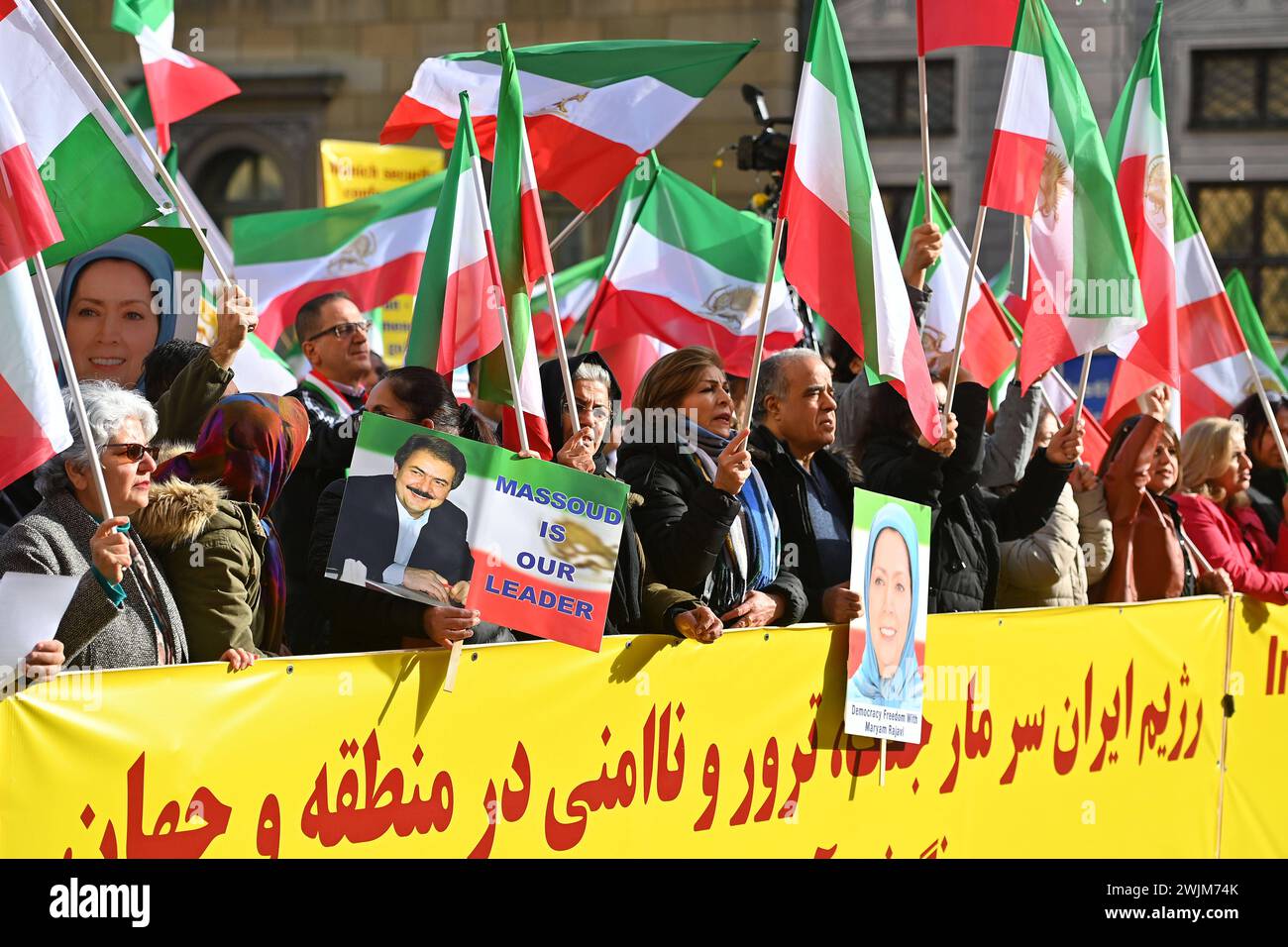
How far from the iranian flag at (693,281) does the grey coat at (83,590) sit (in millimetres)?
4420

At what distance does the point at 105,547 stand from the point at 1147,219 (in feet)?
13.8

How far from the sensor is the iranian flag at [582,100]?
271 inches

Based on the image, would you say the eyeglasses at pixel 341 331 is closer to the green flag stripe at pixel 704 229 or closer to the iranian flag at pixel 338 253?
the green flag stripe at pixel 704 229

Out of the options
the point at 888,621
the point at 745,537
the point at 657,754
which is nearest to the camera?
the point at 657,754

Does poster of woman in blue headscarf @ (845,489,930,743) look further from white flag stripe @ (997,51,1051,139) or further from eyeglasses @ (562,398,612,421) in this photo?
white flag stripe @ (997,51,1051,139)

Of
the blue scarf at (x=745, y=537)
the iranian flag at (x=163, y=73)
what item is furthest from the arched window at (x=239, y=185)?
the blue scarf at (x=745, y=537)

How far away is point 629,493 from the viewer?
16.4 ft

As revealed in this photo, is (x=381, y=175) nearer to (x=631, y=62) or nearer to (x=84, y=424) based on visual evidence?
(x=631, y=62)

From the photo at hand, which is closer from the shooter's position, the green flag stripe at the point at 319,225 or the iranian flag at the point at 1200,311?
the iranian flag at the point at 1200,311

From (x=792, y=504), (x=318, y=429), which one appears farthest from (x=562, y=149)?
(x=792, y=504)

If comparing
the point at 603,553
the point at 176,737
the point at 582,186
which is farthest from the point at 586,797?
the point at 582,186

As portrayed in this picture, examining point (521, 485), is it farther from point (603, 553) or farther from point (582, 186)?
point (582, 186)

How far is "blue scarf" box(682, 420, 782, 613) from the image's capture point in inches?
202

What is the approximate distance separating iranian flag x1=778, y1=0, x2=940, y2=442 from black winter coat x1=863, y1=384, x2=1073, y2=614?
1.33ft
